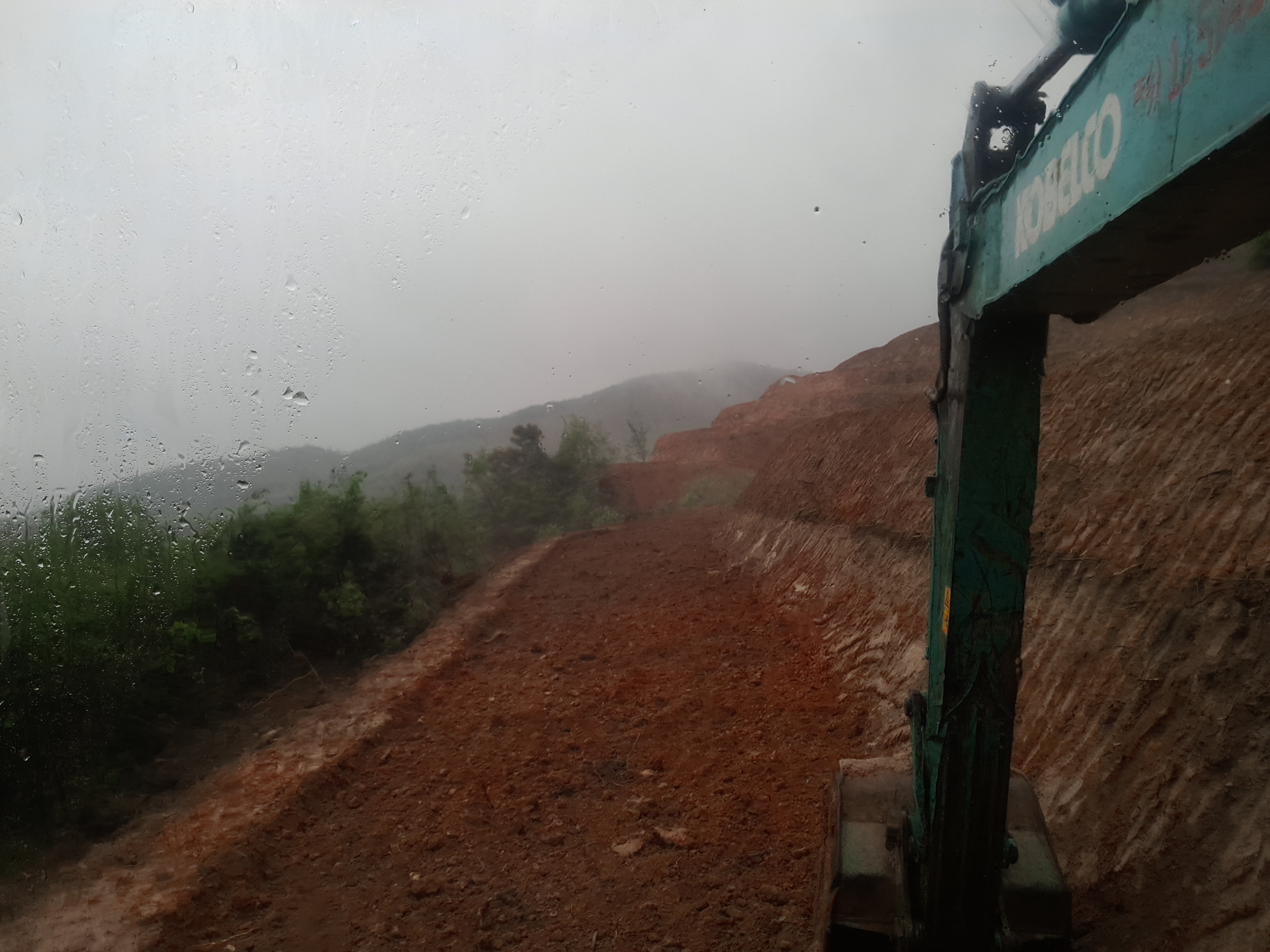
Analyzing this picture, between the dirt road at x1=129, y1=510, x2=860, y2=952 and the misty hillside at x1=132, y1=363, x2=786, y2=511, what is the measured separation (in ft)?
12.6

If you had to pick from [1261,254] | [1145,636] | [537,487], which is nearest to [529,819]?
[1145,636]

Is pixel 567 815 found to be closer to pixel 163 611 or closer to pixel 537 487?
pixel 163 611

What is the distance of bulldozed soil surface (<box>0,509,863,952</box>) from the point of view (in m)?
4.46

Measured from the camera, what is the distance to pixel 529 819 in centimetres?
560

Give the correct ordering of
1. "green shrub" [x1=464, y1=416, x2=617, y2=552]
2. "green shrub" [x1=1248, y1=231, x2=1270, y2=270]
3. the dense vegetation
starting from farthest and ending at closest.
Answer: "green shrub" [x1=464, y1=416, x2=617, y2=552], "green shrub" [x1=1248, y1=231, x2=1270, y2=270], the dense vegetation

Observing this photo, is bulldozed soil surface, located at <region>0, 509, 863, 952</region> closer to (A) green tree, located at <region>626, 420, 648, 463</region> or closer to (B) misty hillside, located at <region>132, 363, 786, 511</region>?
(B) misty hillside, located at <region>132, 363, 786, 511</region>

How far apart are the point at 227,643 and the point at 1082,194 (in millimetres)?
9143

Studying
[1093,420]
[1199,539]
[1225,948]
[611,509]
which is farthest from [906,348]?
[1225,948]

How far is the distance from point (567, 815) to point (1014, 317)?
4747 mm

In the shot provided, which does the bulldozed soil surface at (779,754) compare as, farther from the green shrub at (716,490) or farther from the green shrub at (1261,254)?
the green shrub at (716,490)

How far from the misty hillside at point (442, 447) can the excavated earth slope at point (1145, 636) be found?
783cm

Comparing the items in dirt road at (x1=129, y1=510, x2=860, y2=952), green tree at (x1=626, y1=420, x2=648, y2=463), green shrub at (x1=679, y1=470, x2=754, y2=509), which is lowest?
dirt road at (x1=129, y1=510, x2=860, y2=952)

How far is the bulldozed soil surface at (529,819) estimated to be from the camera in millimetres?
4461

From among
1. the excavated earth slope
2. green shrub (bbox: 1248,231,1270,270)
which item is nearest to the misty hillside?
the excavated earth slope
